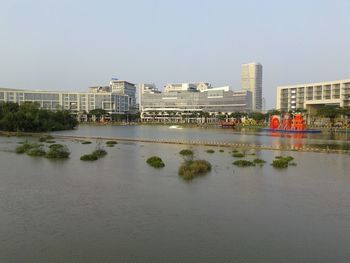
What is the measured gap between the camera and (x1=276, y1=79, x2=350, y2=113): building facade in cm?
15412

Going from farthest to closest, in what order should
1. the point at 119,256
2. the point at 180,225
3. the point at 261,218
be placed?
the point at 261,218
the point at 180,225
the point at 119,256

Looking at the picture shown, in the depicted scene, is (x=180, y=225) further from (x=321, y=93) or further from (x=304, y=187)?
(x=321, y=93)

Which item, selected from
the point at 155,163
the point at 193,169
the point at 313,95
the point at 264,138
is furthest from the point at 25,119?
the point at 313,95

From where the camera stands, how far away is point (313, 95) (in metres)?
171

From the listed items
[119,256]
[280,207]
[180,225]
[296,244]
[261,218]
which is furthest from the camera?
[280,207]

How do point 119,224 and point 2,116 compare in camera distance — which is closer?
point 119,224

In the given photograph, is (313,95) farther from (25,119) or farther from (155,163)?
(155,163)

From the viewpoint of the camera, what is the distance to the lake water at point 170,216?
14406 millimetres

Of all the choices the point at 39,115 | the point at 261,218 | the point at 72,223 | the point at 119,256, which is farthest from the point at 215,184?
the point at 39,115

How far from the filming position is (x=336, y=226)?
17.8m

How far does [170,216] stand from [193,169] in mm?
12917

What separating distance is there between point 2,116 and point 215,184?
85121mm

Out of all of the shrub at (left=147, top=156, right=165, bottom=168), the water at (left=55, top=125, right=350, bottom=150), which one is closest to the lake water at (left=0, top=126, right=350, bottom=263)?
the shrub at (left=147, top=156, right=165, bottom=168)

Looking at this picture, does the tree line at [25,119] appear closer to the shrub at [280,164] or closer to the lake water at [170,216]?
the lake water at [170,216]
